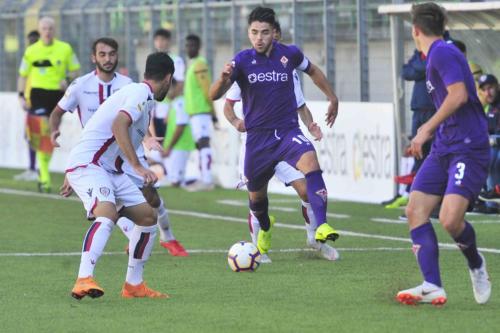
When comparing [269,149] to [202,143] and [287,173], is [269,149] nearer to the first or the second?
[287,173]

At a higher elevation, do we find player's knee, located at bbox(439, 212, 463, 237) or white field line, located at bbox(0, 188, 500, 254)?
player's knee, located at bbox(439, 212, 463, 237)

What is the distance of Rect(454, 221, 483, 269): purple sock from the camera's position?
9641 millimetres

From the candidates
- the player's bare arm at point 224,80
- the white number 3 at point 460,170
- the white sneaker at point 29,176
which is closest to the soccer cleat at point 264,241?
the player's bare arm at point 224,80

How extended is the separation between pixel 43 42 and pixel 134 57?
5863mm

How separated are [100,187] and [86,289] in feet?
2.71

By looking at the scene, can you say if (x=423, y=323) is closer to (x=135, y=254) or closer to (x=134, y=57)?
(x=135, y=254)

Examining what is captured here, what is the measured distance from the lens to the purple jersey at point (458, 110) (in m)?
9.42

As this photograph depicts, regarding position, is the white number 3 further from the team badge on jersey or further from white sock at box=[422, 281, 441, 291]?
the team badge on jersey

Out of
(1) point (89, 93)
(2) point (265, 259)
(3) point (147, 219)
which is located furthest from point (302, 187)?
(3) point (147, 219)

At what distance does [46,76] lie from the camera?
21562 millimetres

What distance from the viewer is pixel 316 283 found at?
36.8 ft

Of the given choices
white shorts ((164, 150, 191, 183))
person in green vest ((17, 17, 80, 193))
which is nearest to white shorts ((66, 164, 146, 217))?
person in green vest ((17, 17, 80, 193))

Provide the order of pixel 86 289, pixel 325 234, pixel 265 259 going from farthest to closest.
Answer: pixel 265 259, pixel 325 234, pixel 86 289

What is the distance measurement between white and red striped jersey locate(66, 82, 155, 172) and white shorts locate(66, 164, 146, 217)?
56 mm
